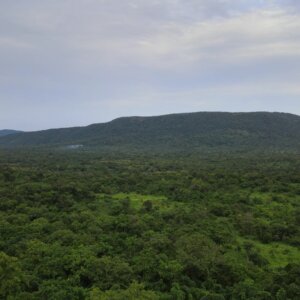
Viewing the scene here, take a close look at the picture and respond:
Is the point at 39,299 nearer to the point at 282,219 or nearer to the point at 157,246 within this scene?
the point at 157,246

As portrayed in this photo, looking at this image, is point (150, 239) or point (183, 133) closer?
point (150, 239)

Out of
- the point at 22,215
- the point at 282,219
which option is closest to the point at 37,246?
the point at 22,215

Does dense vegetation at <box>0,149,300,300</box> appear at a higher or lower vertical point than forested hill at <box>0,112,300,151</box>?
lower

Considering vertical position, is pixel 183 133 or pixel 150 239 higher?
pixel 183 133

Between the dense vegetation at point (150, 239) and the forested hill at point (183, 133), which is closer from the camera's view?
the dense vegetation at point (150, 239)
